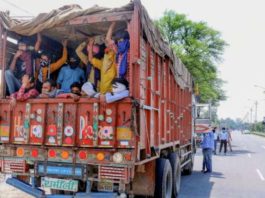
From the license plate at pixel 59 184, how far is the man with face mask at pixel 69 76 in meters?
1.58

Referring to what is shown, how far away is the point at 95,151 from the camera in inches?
222

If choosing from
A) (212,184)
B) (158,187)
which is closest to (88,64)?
(158,187)

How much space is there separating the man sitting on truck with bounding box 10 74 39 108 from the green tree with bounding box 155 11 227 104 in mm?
27545

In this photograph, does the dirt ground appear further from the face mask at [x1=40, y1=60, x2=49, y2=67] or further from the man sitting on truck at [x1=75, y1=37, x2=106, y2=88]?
the man sitting on truck at [x1=75, y1=37, x2=106, y2=88]

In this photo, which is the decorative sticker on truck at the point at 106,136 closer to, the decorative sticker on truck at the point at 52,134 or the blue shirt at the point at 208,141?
the decorative sticker on truck at the point at 52,134

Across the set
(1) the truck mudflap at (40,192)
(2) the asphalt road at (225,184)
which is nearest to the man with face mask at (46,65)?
(1) the truck mudflap at (40,192)

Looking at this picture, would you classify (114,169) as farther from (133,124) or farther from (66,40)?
(66,40)

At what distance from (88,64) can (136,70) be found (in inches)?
53.3

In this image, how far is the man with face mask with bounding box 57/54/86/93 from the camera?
22.3ft

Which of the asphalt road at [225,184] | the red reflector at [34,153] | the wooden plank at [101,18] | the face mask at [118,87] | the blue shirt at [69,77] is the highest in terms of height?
the wooden plank at [101,18]

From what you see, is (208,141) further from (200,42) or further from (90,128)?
(200,42)

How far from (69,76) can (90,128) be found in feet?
4.83

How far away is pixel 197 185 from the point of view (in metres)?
10.7

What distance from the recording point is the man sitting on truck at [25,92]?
241 inches
